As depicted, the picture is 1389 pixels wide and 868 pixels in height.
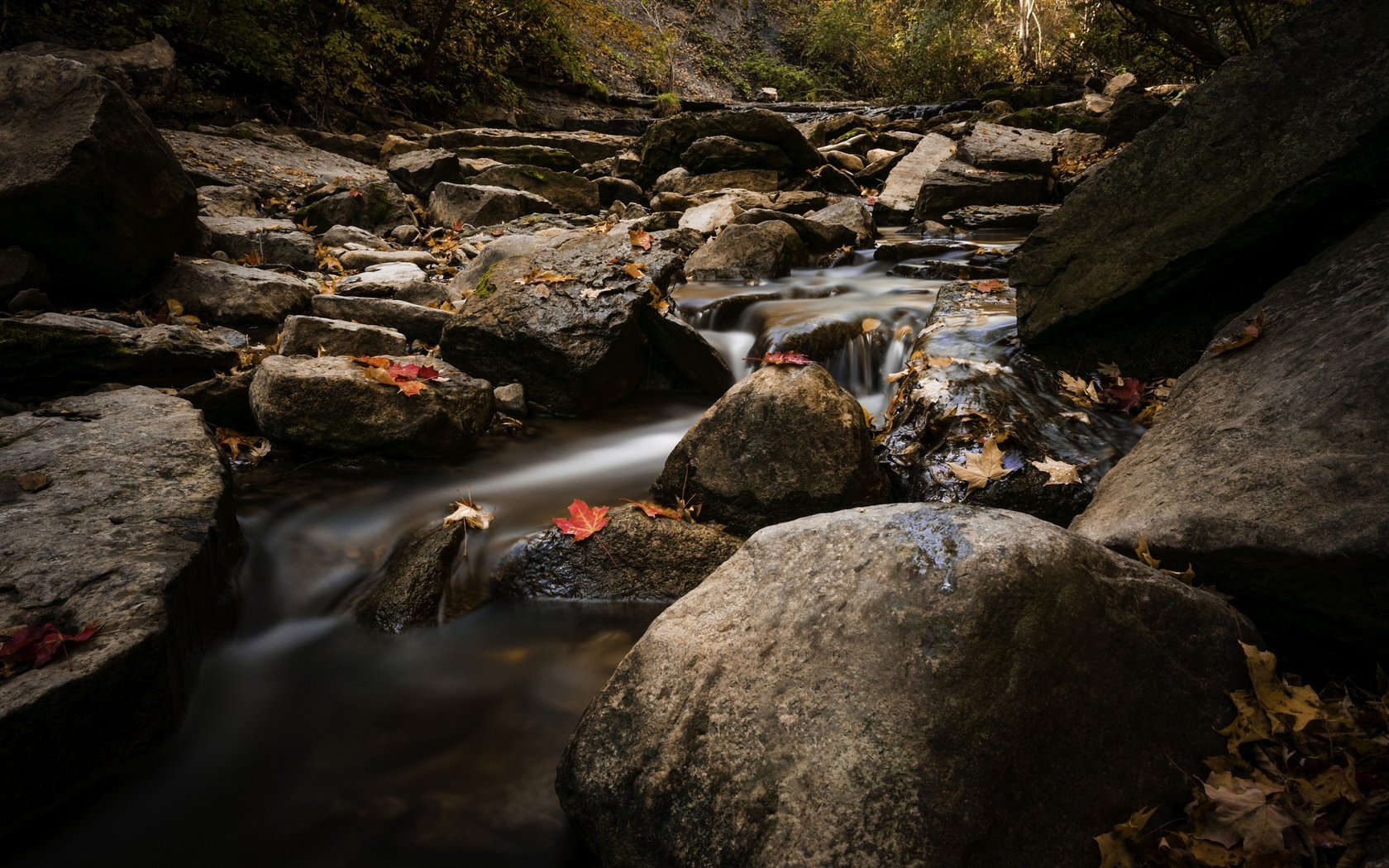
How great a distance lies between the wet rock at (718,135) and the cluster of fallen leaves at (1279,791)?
1152 cm

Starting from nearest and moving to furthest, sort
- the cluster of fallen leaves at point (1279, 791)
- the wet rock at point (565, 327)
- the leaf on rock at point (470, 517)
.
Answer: the cluster of fallen leaves at point (1279, 791), the leaf on rock at point (470, 517), the wet rock at point (565, 327)

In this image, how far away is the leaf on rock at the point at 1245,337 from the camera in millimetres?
2766

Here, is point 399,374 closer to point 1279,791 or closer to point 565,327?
point 565,327

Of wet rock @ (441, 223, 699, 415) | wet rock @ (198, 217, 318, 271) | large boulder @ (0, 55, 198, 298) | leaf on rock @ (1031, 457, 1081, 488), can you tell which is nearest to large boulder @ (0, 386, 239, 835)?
wet rock @ (441, 223, 699, 415)

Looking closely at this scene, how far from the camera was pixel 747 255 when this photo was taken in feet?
24.0

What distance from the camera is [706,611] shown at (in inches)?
77.1

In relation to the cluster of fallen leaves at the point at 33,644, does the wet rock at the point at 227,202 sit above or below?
above

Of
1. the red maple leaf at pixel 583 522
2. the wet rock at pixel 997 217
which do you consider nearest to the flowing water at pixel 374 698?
the red maple leaf at pixel 583 522

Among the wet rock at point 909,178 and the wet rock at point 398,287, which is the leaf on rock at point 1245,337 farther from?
the wet rock at point 909,178

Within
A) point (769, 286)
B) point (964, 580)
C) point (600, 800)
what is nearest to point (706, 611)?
point (600, 800)

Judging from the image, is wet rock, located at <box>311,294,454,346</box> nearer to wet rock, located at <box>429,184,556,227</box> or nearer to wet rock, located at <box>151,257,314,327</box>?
wet rock, located at <box>151,257,314,327</box>

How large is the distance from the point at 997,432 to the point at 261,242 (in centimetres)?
747

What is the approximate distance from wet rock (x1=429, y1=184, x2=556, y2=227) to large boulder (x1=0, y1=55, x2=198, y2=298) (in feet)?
14.4

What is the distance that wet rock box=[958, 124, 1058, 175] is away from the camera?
10039 mm
